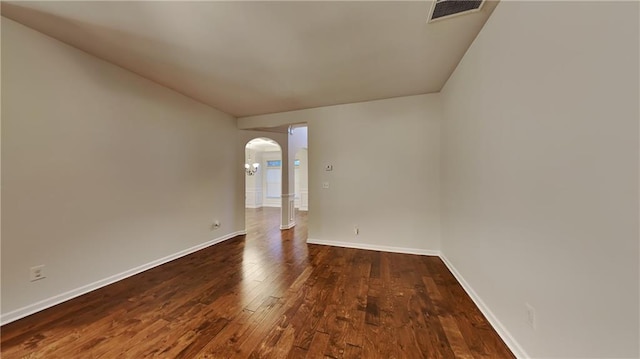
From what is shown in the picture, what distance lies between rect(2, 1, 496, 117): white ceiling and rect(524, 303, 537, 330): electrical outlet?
2.16 meters

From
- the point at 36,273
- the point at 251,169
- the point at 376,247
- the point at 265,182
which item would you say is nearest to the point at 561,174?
the point at 376,247

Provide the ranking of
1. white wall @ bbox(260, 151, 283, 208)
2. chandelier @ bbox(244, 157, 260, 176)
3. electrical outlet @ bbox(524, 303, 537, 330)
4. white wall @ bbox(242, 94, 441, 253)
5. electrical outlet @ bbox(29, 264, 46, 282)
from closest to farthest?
electrical outlet @ bbox(524, 303, 537, 330)
electrical outlet @ bbox(29, 264, 46, 282)
white wall @ bbox(242, 94, 441, 253)
chandelier @ bbox(244, 157, 260, 176)
white wall @ bbox(260, 151, 283, 208)

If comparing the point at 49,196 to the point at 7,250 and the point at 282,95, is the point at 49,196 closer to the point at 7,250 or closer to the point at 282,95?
the point at 7,250

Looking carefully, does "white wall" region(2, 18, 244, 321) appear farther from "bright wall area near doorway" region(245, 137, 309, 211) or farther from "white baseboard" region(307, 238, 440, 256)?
"bright wall area near doorway" region(245, 137, 309, 211)

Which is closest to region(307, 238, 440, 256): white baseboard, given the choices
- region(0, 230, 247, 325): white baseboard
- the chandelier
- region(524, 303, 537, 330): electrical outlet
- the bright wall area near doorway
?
region(524, 303, 537, 330): electrical outlet

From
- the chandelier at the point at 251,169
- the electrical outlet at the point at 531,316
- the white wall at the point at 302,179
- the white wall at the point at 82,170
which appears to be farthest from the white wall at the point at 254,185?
the electrical outlet at the point at 531,316

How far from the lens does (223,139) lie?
4.14 meters

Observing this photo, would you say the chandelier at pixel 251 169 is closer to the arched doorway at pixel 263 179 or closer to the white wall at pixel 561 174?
the arched doorway at pixel 263 179

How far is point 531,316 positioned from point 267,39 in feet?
9.56

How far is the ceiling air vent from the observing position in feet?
5.17

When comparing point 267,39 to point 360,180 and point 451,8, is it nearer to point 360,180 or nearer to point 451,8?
point 451,8

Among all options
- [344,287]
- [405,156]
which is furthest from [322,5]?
[344,287]

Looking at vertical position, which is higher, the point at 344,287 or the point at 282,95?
the point at 282,95

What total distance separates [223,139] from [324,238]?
275 cm
